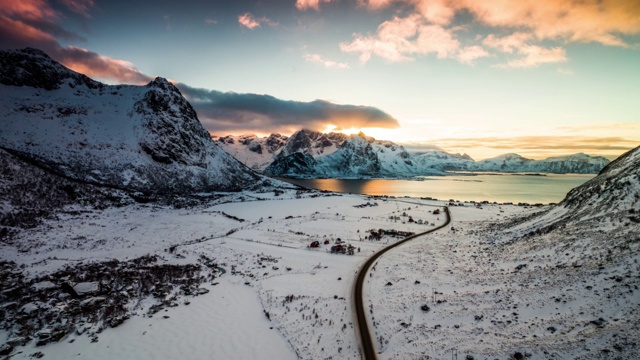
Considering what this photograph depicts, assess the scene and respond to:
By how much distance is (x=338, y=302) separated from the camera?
19875mm

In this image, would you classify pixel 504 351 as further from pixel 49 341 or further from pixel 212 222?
pixel 212 222

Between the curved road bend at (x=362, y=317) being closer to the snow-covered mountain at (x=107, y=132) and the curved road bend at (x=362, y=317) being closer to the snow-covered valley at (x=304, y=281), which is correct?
the snow-covered valley at (x=304, y=281)

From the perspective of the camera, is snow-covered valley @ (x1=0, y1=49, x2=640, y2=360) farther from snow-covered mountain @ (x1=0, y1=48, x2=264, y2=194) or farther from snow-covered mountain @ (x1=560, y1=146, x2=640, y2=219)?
snow-covered mountain @ (x1=0, y1=48, x2=264, y2=194)

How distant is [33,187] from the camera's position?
48344mm

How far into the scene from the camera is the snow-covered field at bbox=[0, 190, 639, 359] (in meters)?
13.3

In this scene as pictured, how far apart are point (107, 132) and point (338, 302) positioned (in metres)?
102

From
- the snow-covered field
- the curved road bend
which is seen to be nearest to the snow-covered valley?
the snow-covered field

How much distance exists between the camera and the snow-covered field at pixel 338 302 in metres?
13.3

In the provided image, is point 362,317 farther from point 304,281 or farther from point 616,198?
point 616,198

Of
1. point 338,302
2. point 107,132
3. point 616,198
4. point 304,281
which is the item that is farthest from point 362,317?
point 107,132

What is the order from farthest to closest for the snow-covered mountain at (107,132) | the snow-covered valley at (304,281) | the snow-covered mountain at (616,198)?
1. the snow-covered mountain at (107,132)
2. the snow-covered mountain at (616,198)
3. the snow-covered valley at (304,281)

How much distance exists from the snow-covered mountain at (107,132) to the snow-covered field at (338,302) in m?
47.0

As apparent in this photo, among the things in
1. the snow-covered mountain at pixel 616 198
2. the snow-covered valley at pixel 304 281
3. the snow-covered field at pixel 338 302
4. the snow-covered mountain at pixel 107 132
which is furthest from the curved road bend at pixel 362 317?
the snow-covered mountain at pixel 107 132

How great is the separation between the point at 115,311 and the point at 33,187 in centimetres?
4890
